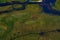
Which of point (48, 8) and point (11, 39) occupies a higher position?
Answer: point (48, 8)

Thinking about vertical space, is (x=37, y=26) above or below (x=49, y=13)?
below

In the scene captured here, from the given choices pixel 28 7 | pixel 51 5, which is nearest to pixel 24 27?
pixel 28 7

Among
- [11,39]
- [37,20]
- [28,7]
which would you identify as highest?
[28,7]

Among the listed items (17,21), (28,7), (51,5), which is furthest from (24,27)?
(51,5)

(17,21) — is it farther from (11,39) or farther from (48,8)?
(48,8)

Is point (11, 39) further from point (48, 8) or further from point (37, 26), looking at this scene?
point (48, 8)

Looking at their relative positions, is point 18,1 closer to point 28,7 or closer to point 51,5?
→ point 28,7
